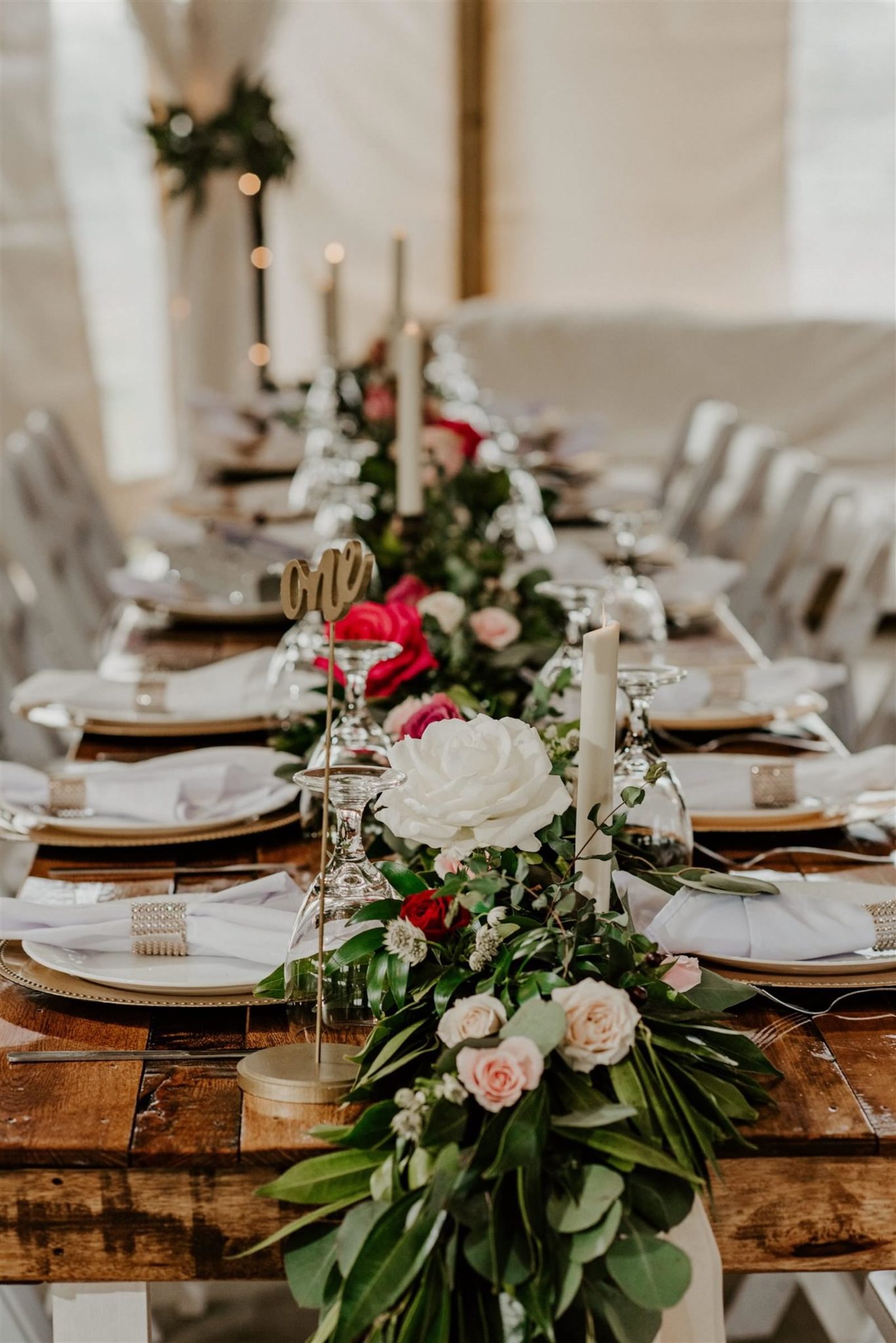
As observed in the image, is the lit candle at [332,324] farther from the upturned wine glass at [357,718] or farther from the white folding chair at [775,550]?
the upturned wine glass at [357,718]

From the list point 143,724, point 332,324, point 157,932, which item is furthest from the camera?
point 332,324

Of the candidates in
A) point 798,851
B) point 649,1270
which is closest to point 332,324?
point 798,851

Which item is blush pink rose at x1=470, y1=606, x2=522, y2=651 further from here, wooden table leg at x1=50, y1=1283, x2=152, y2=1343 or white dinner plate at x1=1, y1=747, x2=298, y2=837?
wooden table leg at x1=50, y1=1283, x2=152, y2=1343

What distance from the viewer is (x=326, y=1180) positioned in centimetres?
79

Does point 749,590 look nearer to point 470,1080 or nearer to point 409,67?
point 470,1080

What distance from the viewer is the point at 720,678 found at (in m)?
1.70

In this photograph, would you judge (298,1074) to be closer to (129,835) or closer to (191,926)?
(191,926)

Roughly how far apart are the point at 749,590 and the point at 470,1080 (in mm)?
2370

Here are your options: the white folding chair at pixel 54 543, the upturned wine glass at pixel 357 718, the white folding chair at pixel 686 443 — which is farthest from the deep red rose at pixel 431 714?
the white folding chair at pixel 686 443

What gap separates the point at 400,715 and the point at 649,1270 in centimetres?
52

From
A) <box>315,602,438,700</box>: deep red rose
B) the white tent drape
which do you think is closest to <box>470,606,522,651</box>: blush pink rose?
<box>315,602,438,700</box>: deep red rose

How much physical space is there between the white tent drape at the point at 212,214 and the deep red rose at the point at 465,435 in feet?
10.9

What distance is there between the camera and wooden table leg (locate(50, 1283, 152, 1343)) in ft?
3.01

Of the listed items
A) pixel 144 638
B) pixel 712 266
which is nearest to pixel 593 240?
pixel 712 266
